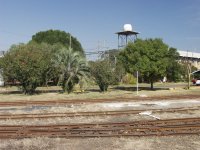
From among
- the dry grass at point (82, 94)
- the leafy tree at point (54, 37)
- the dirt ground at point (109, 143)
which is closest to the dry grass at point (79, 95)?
the dry grass at point (82, 94)

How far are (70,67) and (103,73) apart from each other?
3810mm

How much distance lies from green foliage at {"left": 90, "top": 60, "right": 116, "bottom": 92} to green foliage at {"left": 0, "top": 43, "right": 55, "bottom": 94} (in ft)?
14.1

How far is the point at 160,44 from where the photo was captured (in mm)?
42781

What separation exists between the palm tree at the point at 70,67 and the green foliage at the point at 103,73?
1.13m

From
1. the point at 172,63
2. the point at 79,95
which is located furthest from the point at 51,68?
the point at 172,63

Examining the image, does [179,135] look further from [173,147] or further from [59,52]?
[59,52]

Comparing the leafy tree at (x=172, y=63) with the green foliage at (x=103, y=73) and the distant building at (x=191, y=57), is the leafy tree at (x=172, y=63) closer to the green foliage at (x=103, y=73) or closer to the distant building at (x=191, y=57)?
the green foliage at (x=103, y=73)

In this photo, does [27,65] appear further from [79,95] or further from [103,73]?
[103,73]

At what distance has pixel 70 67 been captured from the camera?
113 feet

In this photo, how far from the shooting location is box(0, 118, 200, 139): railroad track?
41.2 ft

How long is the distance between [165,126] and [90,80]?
22.5m

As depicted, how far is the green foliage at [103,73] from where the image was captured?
3597 centimetres

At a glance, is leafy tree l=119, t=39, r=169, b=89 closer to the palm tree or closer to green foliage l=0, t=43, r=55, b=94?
the palm tree

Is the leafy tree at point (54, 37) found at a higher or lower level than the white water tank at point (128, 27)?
lower
